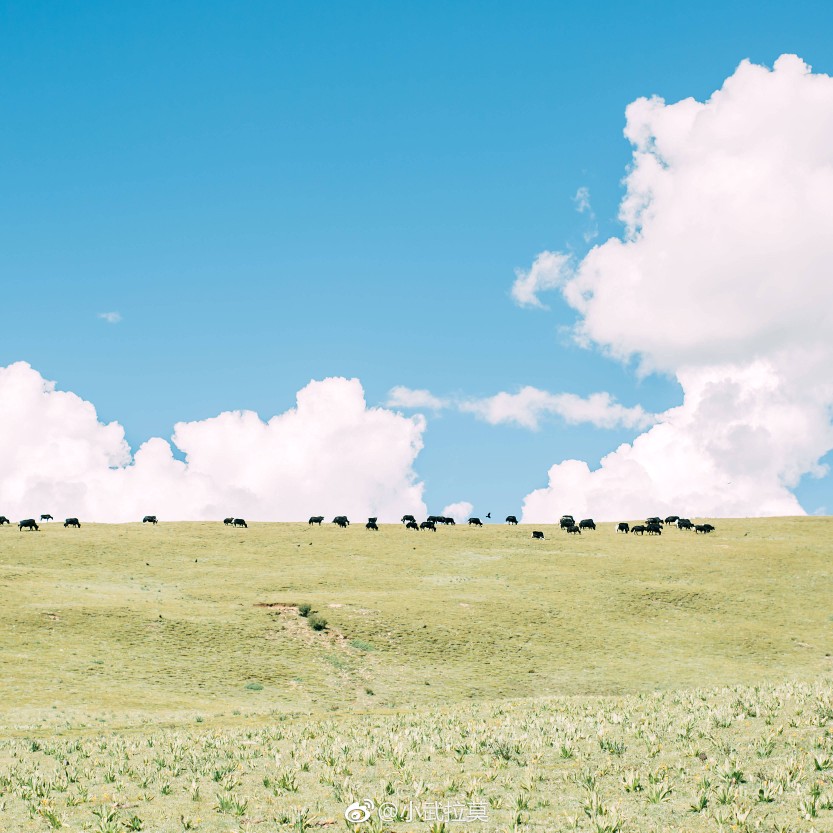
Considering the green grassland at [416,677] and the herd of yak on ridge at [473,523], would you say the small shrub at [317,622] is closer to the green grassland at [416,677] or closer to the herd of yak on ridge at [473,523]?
the green grassland at [416,677]

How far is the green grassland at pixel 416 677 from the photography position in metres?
15.8

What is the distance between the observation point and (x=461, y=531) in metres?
101

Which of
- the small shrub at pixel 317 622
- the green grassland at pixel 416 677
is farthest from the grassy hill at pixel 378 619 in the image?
the small shrub at pixel 317 622

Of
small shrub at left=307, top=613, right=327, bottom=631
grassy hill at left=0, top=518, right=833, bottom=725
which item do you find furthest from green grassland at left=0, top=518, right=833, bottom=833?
small shrub at left=307, top=613, right=327, bottom=631

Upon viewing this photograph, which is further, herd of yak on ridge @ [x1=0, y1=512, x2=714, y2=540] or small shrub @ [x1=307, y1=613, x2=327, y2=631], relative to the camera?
herd of yak on ridge @ [x1=0, y1=512, x2=714, y2=540]

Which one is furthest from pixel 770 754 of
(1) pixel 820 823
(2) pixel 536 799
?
(2) pixel 536 799

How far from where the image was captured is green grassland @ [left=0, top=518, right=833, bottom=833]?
620 inches

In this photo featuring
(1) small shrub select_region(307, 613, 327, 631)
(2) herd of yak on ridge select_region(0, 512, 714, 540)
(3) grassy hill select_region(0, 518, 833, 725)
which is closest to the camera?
(3) grassy hill select_region(0, 518, 833, 725)

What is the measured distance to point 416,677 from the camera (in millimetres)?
48875

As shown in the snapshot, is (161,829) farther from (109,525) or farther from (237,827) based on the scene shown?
(109,525)

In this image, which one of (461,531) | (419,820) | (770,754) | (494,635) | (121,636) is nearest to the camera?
(419,820)

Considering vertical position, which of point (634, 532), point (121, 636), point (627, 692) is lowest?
point (627, 692)

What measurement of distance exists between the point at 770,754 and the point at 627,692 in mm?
33415

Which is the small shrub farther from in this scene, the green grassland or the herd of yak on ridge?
the herd of yak on ridge
